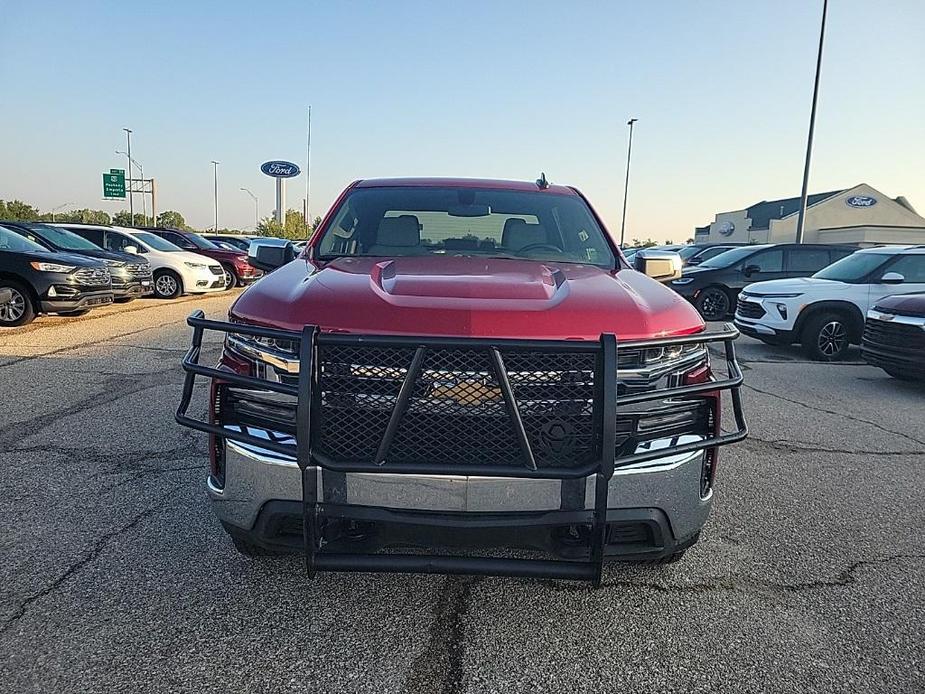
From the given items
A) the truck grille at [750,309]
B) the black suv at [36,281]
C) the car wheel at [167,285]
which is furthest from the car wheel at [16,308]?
the truck grille at [750,309]

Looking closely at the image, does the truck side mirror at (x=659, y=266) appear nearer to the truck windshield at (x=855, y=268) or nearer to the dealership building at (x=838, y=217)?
the truck windshield at (x=855, y=268)

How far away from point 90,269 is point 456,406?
9961 mm

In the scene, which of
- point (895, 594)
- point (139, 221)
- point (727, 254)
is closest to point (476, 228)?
point (895, 594)

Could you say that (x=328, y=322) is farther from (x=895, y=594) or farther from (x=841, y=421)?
(x=841, y=421)

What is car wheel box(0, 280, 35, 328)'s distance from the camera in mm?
9750

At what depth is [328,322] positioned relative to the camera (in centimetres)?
224

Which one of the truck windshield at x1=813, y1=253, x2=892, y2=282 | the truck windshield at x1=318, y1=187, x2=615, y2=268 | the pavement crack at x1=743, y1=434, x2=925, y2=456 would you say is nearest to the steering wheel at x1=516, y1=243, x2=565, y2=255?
the truck windshield at x1=318, y1=187, x2=615, y2=268

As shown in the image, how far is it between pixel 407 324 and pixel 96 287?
9863 mm

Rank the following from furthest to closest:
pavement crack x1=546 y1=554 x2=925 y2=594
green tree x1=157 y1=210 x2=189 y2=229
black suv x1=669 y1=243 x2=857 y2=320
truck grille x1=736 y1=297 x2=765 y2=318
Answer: green tree x1=157 y1=210 x2=189 y2=229 < black suv x1=669 y1=243 x2=857 y2=320 < truck grille x1=736 y1=297 x2=765 y2=318 < pavement crack x1=546 y1=554 x2=925 y2=594

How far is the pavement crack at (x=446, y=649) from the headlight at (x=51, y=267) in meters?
9.28

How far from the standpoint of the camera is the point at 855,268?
9.77 meters

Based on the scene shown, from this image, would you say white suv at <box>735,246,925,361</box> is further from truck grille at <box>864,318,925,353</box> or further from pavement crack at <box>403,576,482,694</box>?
pavement crack at <box>403,576,482,694</box>

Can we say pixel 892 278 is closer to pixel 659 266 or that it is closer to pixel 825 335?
pixel 825 335

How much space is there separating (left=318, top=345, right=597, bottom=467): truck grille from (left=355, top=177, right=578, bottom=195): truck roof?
218 cm
